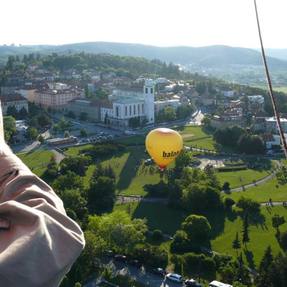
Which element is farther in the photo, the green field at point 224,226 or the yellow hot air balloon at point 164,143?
the yellow hot air balloon at point 164,143

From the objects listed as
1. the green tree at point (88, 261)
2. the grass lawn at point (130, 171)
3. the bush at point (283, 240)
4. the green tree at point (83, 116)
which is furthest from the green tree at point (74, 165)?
the green tree at point (83, 116)

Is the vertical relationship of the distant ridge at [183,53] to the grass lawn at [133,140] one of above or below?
below

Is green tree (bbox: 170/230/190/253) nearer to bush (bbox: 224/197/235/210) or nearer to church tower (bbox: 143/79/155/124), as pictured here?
bush (bbox: 224/197/235/210)

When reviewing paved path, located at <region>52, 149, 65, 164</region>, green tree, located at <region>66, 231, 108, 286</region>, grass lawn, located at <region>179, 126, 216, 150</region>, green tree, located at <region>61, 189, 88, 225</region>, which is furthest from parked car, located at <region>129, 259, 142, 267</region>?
grass lawn, located at <region>179, 126, 216, 150</region>

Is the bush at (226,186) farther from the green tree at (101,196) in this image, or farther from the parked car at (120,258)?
the parked car at (120,258)

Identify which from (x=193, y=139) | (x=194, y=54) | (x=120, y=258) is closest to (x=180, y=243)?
(x=120, y=258)

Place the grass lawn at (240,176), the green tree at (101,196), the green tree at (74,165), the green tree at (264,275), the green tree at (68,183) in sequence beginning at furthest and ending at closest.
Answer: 1. the green tree at (74,165)
2. the grass lawn at (240,176)
3. the green tree at (68,183)
4. the green tree at (101,196)
5. the green tree at (264,275)
